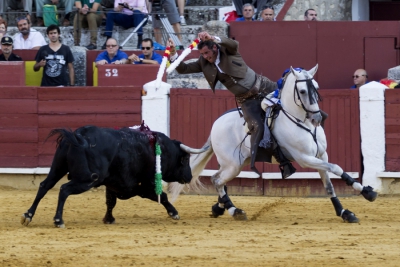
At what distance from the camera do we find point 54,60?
1266cm

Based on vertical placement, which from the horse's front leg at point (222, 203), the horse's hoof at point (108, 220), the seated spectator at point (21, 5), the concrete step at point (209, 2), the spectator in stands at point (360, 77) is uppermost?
the concrete step at point (209, 2)

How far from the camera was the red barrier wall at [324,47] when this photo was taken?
44.8ft

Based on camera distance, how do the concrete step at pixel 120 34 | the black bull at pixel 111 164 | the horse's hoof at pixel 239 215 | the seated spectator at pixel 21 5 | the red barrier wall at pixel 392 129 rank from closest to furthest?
the black bull at pixel 111 164 → the horse's hoof at pixel 239 215 → the red barrier wall at pixel 392 129 → the concrete step at pixel 120 34 → the seated spectator at pixel 21 5

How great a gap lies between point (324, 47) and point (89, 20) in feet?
11.5

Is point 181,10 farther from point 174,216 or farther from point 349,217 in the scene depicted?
point 349,217

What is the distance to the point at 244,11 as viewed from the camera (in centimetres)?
1374

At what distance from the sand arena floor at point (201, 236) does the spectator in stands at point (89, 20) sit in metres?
3.97

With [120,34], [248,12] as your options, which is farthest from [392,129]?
[120,34]

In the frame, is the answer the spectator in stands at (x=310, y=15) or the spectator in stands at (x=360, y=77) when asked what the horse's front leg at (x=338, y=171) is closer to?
the spectator in stands at (x=360, y=77)

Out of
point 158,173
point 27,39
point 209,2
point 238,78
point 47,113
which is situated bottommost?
point 158,173

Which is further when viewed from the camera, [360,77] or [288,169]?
[360,77]

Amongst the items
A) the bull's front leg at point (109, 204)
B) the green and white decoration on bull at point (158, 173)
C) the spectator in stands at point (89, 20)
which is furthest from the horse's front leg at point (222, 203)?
the spectator in stands at point (89, 20)

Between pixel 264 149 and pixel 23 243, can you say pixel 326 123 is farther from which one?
pixel 23 243

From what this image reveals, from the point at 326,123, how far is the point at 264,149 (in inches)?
108
